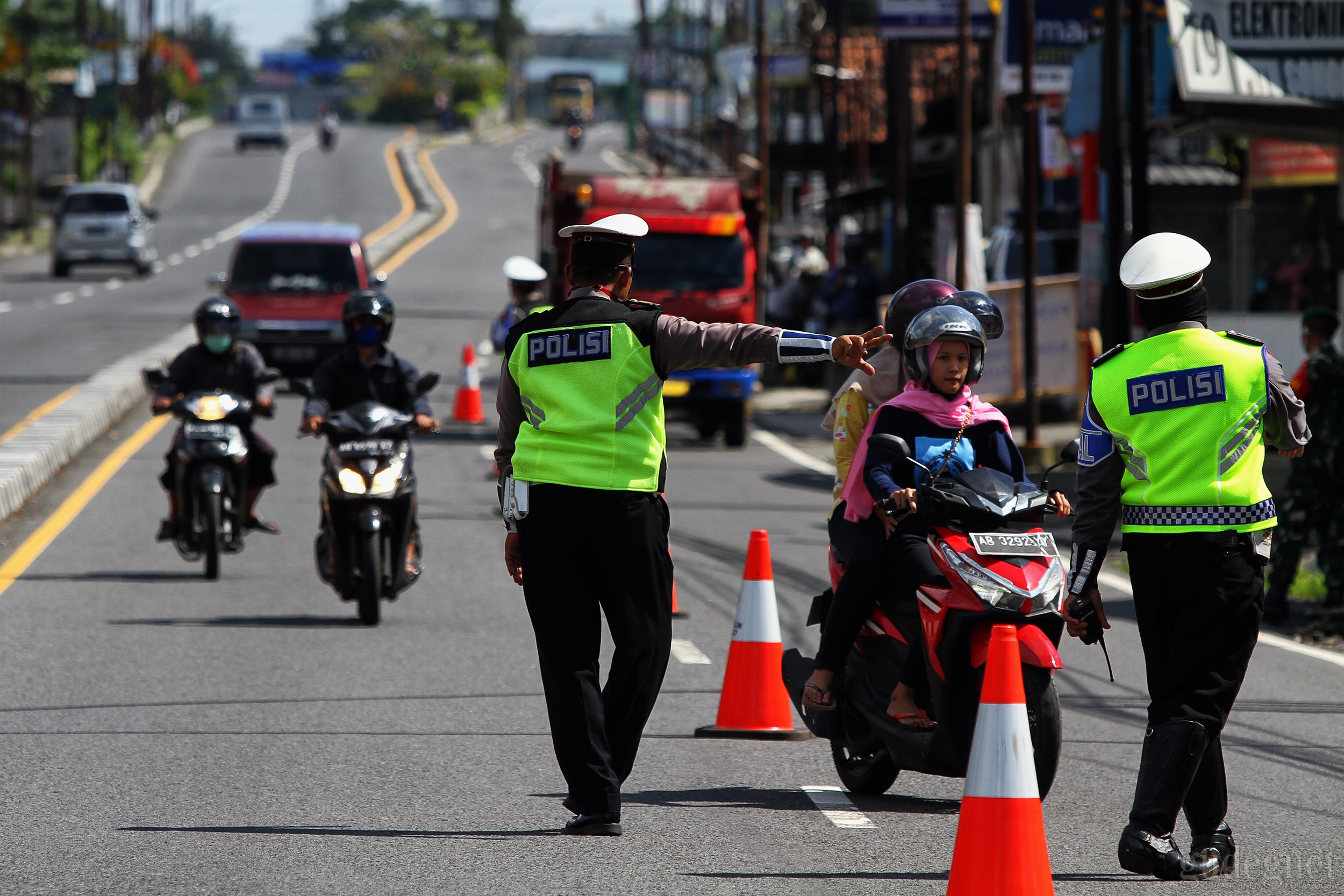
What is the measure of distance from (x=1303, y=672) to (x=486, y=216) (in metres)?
56.3

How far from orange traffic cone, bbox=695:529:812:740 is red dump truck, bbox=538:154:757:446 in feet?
42.2

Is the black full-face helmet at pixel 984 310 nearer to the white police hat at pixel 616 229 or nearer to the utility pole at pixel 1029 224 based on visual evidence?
the white police hat at pixel 616 229

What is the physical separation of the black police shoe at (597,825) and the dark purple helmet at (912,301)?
196 cm

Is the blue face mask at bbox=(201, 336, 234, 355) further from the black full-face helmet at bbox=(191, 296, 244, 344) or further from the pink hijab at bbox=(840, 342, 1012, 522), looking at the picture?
the pink hijab at bbox=(840, 342, 1012, 522)

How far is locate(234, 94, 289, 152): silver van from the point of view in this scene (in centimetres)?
9106

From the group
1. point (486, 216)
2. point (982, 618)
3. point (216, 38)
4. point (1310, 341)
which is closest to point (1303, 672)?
point (1310, 341)

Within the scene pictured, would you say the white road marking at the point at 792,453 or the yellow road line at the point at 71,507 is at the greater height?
the yellow road line at the point at 71,507

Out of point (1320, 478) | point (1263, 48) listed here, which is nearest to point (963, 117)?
point (1263, 48)

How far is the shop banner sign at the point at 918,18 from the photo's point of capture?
2334 cm

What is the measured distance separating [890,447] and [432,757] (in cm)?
239

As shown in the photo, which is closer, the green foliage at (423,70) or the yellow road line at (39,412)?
the yellow road line at (39,412)

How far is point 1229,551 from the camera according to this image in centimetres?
553

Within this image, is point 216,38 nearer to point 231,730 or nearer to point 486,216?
point 486,216

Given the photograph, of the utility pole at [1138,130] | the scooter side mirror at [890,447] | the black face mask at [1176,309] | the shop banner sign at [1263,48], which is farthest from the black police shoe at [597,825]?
the shop banner sign at [1263,48]
